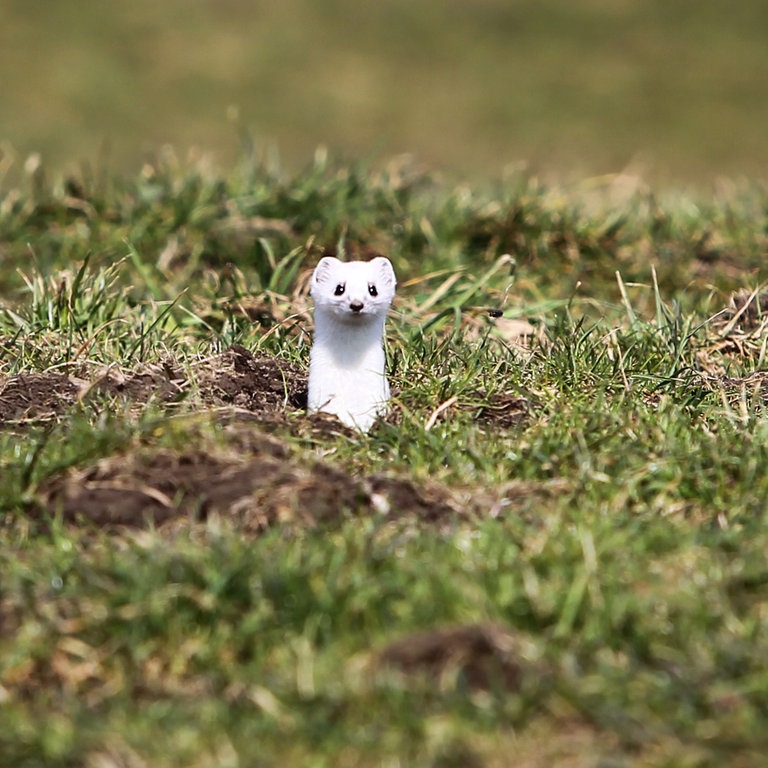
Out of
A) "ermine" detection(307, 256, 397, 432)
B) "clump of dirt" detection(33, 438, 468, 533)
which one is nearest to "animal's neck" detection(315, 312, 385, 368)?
"ermine" detection(307, 256, 397, 432)

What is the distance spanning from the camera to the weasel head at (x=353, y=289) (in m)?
4.04

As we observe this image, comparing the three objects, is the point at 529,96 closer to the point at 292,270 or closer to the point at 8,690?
the point at 292,270

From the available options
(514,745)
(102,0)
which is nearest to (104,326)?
(514,745)

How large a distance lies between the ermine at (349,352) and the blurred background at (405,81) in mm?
8717

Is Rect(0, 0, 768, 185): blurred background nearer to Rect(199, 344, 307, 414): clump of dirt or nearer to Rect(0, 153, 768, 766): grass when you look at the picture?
Rect(0, 153, 768, 766): grass

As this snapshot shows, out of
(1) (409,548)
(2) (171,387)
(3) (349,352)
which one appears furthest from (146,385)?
(1) (409,548)

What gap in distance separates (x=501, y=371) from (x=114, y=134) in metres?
10.7

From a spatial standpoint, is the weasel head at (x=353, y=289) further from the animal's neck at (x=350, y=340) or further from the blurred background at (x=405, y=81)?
the blurred background at (x=405, y=81)

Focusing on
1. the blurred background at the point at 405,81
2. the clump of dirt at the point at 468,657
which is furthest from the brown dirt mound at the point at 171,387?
the blurred background at the point at 405,81

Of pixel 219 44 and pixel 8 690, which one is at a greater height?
pixel 219 44

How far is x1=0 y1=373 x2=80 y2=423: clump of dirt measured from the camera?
4.28m

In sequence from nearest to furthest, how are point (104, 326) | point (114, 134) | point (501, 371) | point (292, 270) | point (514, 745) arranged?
point (514, 745)
point (501, 371)
point (104, 326)
point (292, 270)
point (114, 134)

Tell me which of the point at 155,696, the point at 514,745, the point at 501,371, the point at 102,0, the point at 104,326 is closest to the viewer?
the point at 514,745

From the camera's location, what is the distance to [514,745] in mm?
2781
